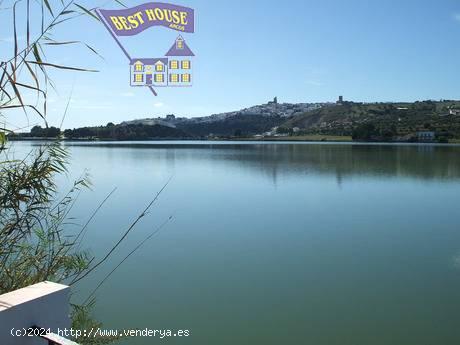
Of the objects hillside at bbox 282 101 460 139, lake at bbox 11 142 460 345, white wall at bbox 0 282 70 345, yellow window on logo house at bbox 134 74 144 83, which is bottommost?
lake at bbox 11 142 460 345

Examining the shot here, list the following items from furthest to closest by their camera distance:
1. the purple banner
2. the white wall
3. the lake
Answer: the purple banner, the lake, the white wall

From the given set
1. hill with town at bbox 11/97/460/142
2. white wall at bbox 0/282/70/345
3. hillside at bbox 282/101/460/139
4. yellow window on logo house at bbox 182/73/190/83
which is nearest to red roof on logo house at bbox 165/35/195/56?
yellow window on logo house at bbox 182/73/190/83

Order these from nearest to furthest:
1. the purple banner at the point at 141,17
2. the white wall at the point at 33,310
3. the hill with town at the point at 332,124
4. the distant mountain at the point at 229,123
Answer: the white wall at the point at 33,310 → the purple banner at the point at 141,17 → the hill with town at the point at 332,124 → the distant mountain at the point at 229,123

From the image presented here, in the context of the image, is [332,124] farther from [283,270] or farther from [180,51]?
[283,270]

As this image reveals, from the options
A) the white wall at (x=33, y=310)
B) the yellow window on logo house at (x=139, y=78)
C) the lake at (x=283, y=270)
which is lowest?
the lake at (x=283, y=270)

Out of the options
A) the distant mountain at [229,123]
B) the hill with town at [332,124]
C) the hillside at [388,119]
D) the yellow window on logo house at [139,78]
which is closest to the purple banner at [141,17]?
the yellow window on logo house at [139,78]

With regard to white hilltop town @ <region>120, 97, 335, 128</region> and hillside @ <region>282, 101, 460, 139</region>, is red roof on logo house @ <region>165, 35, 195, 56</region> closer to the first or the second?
hillside @ <region>282, 101, 460, 139</region>

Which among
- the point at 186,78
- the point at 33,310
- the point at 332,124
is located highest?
the point at 332,124

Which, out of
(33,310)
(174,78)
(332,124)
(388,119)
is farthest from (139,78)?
(332,124)

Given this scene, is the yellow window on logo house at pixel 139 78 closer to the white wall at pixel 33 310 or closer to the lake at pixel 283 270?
the lake at pixel 283 270

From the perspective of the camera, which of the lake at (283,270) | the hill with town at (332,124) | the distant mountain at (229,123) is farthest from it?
the distant mountain at (229,123)

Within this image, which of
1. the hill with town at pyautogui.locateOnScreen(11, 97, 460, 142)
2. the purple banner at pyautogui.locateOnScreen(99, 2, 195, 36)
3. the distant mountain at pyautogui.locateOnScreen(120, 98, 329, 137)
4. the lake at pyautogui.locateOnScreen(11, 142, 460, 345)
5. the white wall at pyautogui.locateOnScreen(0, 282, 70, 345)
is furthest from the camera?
the distant mountain at pyautogui.locateOnScreen(120, 98, 329, 137)

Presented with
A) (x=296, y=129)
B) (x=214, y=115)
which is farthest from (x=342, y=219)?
(x=214, y=115)

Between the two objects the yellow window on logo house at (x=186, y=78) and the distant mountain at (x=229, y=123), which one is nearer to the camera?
the yellow window on logo house at (x=186, y=78)
